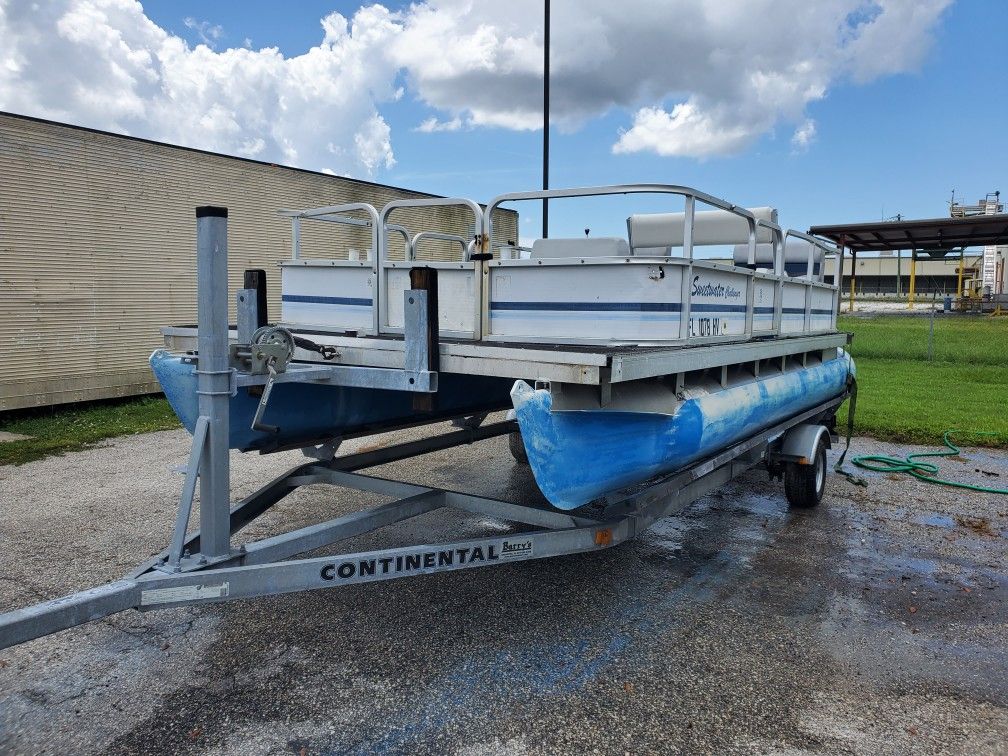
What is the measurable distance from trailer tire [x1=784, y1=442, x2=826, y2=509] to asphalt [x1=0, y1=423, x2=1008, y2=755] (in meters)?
0.34

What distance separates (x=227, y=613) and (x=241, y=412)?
3.46ft

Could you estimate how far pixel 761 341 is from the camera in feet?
16.6

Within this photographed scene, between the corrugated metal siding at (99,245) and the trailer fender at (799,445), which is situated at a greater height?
the corrugated metal siding at (99,245)

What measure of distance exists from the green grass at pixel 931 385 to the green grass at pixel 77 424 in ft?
29.5

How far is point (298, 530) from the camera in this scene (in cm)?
370

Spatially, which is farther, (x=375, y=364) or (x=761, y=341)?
(x=761, y=341)

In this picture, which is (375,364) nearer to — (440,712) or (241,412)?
(241,412)

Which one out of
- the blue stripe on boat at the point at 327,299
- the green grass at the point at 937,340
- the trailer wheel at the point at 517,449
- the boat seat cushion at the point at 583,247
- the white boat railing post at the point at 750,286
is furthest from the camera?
the green grass at the point at 937,340

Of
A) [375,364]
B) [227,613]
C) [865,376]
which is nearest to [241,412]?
[375,364]

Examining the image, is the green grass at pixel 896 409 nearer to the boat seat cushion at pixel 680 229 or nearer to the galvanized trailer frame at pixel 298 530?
the boat seat cushion at pixel 680 229

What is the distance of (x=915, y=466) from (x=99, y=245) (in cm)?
1010

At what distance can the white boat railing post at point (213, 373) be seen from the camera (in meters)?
3.00

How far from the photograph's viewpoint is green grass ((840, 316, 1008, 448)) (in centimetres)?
962

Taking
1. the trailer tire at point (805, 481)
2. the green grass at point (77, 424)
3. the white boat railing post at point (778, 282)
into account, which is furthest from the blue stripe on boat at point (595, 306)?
the green grass at point (77, 424)
